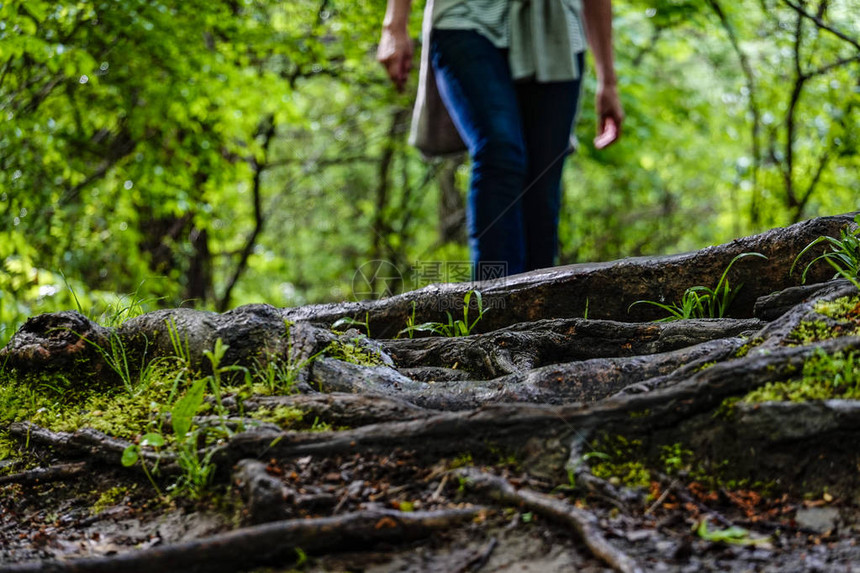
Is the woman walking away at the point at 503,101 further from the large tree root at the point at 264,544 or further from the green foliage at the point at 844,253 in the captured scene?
the large tree root at the point at 264,544

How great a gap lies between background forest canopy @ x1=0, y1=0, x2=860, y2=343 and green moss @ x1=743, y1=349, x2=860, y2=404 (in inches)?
75.4

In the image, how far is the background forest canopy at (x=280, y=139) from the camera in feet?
19.2

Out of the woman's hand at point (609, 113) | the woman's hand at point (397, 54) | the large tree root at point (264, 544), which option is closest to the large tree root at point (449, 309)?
the large tree root at point (264, 544)

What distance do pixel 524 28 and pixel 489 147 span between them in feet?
2.63

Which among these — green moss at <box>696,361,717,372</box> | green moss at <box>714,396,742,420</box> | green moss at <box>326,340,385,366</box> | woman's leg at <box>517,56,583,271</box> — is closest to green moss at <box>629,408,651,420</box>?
green moss at <box>714,396,742,420</box>

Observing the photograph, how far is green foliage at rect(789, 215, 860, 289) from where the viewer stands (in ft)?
8.07

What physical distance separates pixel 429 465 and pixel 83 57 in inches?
179

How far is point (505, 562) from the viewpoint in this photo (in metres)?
1.55

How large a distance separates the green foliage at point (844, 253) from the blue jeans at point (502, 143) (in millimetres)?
1450

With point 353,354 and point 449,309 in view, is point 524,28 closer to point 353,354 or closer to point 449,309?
point 449,309

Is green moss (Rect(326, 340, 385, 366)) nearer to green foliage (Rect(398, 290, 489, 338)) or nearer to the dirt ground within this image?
green foliage (Rect(398, 290, 489, 338))

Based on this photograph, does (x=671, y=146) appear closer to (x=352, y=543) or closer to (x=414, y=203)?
(x=414, y=203)

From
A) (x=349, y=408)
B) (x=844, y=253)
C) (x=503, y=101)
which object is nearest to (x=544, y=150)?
(x=503, y=101)

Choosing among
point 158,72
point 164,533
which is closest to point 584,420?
point 164,533
